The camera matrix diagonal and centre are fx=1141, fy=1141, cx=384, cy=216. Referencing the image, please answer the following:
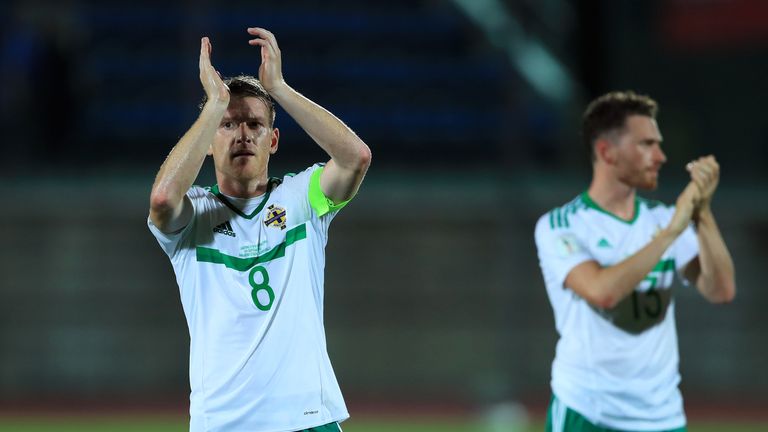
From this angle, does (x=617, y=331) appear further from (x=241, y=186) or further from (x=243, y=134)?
(x=243, y=134)

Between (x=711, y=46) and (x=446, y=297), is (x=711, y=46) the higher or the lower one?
the higher one

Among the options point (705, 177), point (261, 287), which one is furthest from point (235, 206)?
point (705, 177)

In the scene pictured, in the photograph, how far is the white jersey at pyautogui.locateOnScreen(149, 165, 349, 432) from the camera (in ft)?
13.5

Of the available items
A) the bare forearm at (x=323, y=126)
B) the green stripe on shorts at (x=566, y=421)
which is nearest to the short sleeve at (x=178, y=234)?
the bare forearm at (x=323, y=126)

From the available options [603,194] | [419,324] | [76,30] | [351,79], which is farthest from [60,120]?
[603,194]

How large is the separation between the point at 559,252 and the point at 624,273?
493 millimetres

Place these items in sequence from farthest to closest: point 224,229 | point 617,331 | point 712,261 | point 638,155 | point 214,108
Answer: point 638,155 < point 712,261 < point 617,331 < point 224,229 < point 214,108

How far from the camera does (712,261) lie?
5.27 meters

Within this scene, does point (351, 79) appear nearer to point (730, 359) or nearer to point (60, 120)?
point (60, 120)

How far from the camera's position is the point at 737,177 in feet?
48.2

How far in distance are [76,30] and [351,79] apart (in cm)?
424

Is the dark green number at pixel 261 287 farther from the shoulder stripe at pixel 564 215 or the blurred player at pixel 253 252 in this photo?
the shoulder stripe at pixel 564 215

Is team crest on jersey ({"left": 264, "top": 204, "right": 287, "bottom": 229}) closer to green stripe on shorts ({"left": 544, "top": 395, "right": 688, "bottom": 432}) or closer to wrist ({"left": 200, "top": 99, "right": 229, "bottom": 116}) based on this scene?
wrist ({"left": 200, "top": 99, "right": 229, "bottom": 116})

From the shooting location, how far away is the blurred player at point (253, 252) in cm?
411
